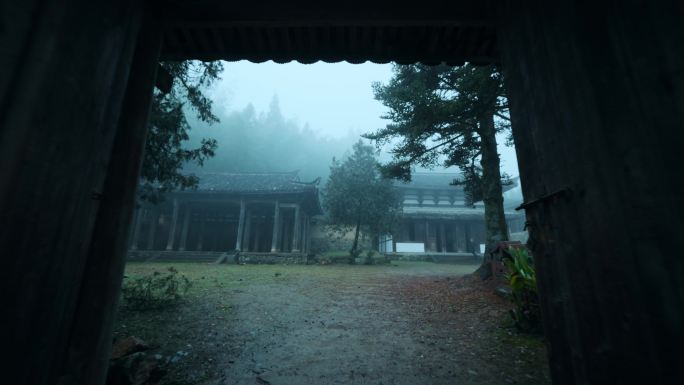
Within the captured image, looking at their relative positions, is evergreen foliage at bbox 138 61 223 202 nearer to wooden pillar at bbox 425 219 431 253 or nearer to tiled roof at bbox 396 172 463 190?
wooden pillar at bbox 425 219 431 253

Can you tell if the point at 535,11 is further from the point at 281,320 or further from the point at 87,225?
the point at 281,320

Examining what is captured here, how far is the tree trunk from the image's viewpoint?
A: 9.16 meters

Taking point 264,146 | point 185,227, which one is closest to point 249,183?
point 185,227

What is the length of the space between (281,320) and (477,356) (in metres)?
3.22

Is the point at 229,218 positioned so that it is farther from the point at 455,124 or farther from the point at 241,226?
the point at 455,124

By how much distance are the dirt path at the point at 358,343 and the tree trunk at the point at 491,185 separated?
12.3 feet

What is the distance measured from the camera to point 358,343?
4.09 m

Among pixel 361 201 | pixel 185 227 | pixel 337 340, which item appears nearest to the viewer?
pixel 337 340

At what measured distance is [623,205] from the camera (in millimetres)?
1275

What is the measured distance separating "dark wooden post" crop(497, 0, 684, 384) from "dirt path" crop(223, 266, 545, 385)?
1.96 metres

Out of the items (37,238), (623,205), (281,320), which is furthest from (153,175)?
(623,205)

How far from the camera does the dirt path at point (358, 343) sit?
3104mm

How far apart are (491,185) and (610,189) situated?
8810 mm

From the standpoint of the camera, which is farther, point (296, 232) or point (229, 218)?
point (229, 218)
